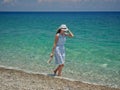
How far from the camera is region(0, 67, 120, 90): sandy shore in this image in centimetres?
813

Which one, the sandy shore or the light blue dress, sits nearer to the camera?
the sandy shore

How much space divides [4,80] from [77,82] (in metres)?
2.55

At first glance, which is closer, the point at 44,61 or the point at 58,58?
the point at 58,58

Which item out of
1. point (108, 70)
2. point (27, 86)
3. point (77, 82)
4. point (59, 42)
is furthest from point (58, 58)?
point (108, 70)

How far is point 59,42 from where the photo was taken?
30.2 ft

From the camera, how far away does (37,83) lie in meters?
8.52

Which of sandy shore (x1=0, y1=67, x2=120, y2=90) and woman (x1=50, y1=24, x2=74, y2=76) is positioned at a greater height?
woman (x1=50, y1=24, x2=74, y2=76)

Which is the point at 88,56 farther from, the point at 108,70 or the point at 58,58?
the point at 58,58

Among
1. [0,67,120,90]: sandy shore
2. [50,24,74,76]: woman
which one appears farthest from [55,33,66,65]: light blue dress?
[0,67,120,90]: sandy shore

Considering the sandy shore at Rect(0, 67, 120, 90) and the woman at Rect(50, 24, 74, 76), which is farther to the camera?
the woman at Rect(50, 24, 74, 76)

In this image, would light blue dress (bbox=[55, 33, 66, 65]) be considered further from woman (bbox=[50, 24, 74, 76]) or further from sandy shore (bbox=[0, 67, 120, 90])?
sandy shore (bbox=[0, 67, 120, 90])

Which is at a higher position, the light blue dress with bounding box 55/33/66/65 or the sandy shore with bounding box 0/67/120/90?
the light blue dress with bounding box 55/33/66/65

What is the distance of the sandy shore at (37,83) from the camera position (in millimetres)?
8130

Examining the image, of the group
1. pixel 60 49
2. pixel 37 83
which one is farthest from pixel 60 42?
pixel 37 83
